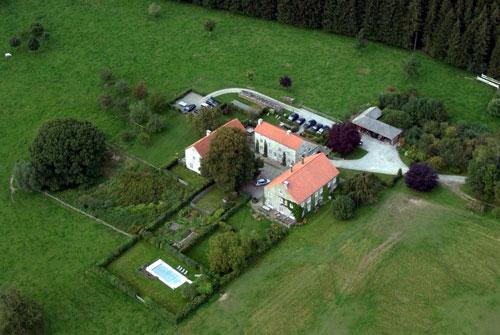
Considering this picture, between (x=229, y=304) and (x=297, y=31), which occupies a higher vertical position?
(x=297, y=31)

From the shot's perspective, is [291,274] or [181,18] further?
[181,18]

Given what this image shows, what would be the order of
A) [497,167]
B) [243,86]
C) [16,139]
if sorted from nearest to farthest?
[497,167]
[16,139]
[243,86]

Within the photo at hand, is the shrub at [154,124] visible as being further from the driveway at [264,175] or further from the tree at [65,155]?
the driveway at [264,175]

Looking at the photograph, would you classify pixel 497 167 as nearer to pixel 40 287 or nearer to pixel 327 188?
pixel 327 188

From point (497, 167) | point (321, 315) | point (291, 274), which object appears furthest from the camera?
point (497, 167)

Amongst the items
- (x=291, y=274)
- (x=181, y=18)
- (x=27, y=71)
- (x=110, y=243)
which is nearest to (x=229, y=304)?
(x=291, y=274)

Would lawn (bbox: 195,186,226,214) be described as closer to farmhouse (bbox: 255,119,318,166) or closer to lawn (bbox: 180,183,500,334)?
farmhouse (bbox: 255,119,318,166)

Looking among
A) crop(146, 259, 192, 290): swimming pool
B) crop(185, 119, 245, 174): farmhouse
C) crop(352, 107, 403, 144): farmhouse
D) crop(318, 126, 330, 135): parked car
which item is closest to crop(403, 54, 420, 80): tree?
crop(352, 107, 403, 144): farmhouse

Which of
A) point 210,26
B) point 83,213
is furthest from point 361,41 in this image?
point 83,213

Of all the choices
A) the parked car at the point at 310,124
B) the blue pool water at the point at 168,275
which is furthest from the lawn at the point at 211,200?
the parked car at the point at 310,124
